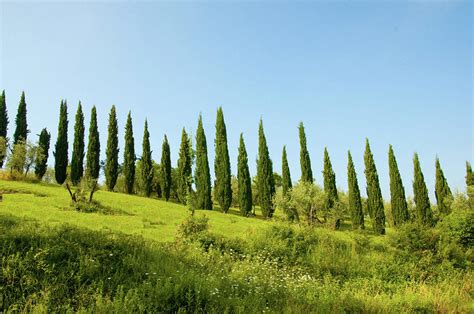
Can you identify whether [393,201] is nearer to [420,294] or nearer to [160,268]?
[420,294]

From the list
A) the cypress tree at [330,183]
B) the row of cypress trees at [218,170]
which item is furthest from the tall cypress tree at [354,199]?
the cypress tree at [330,183]

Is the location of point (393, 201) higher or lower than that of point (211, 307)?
higher

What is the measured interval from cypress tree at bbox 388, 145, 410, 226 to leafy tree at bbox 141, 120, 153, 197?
1193 inches

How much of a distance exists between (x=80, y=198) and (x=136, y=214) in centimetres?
420

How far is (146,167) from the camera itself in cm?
4838

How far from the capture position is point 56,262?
28.7 feet

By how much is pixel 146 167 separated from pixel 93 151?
268 inches

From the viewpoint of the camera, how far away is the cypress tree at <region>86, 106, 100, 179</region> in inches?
1793

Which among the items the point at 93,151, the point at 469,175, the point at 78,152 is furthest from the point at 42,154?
the point at 469,175

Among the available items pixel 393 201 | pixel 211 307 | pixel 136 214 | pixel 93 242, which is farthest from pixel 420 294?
pixel 393 201

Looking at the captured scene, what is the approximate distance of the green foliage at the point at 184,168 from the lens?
47594 millimetres

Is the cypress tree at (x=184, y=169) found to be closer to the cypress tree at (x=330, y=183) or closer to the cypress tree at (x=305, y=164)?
the cypress tree at (x=305, y=164)

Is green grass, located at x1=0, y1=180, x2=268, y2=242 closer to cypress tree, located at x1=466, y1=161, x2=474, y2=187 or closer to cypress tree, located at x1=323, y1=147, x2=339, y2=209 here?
cypress tree, located at x1=323, y1=147, x2=339, y2=209

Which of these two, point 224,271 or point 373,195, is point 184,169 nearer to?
point 373,195
